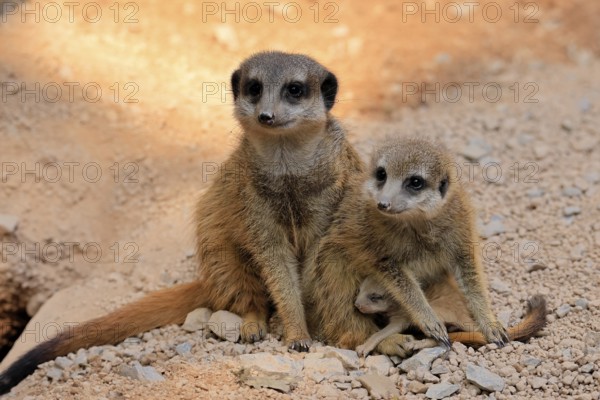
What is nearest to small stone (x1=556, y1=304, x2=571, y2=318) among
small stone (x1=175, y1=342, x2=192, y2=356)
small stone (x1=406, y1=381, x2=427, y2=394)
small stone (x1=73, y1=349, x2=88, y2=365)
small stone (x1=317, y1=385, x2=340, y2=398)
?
small stone (x1=406, y1=381, x2=427, y2=394)

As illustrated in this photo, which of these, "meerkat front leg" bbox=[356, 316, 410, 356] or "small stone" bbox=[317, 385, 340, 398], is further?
"meerkat front leg" bbox=[356, 316, 410, 356]

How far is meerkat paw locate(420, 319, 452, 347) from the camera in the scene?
2.74 metres

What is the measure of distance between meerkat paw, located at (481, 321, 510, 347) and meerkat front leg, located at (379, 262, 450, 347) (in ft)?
0.43

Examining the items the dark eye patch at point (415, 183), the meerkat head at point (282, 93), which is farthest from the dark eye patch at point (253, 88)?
the dark eye patch at point (415, 183)

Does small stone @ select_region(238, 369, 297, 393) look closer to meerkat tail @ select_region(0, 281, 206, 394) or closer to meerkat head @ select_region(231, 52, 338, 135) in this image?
meerkat tail @ select_region(0, 281, 206, 394)

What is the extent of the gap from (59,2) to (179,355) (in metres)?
2.59

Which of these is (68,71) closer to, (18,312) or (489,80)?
(18,312)

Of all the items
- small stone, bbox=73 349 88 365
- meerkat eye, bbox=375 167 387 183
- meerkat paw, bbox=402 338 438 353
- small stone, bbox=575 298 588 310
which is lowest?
small stone, bbox=73 349 88 365

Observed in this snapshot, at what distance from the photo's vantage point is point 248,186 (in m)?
2.98

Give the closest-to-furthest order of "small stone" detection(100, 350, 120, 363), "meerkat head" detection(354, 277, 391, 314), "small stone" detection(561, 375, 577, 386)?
"small stone" detection(561, 375, 577, 386) < "meerkat head" detection(354, 277, 391, 314) < "small stone" detection(100, 350, 120, 363)

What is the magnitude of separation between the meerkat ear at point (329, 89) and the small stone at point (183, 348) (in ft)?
3.24

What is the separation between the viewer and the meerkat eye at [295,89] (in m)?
2.90

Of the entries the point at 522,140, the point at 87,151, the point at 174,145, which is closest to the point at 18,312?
the point at 87,151

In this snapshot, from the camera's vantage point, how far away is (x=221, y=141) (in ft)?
13.8
